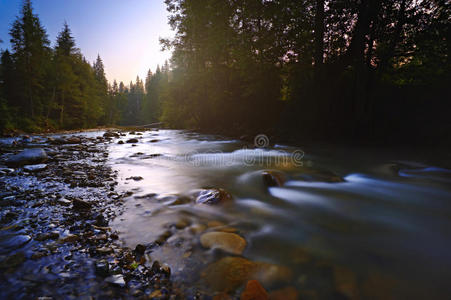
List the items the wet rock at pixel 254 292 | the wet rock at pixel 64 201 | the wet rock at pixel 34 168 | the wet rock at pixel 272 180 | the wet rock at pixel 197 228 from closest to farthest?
the wet rock at pixel 254 292 < the wet rock at pixel 197 228 < the wet rock at pixel 64 201 < the wet rock at pixel 272 180 < the wet rock at pixel 34 168

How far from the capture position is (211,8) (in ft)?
49.1

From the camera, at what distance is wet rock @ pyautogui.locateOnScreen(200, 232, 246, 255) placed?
1952 millimetres

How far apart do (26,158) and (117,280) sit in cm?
578

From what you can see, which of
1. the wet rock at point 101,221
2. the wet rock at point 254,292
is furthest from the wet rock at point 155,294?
the wet rock at point 101,221

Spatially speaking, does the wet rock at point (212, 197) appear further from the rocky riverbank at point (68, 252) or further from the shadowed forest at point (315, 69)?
the shadowed forest at point (315, 69)

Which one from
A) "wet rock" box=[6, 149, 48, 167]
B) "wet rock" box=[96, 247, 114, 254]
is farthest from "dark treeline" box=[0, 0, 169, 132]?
"wet rock" box=[96, 247, 114, 254]

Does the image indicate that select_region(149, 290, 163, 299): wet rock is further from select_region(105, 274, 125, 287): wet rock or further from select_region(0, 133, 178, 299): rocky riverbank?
select_region(105, 274, 125, 287): wet rock

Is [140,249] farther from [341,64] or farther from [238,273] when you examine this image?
[341,64]

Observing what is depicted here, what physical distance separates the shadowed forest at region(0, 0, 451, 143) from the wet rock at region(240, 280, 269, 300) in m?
9.50

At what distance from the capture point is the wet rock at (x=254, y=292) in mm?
1367

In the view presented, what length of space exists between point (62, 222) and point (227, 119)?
618 inches

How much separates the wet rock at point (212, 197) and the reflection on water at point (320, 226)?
177mm

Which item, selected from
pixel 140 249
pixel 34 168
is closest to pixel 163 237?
pixel 140 249

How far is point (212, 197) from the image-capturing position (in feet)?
10.4
